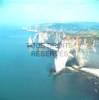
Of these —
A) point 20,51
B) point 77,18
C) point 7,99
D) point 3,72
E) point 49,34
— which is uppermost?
point 77,18

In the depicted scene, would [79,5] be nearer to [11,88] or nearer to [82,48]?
[82,48]

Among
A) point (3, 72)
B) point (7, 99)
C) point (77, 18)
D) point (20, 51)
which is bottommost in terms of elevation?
point (7, 99)

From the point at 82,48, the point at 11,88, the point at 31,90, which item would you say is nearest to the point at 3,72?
the point at 11,88

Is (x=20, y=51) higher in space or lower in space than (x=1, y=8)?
lower

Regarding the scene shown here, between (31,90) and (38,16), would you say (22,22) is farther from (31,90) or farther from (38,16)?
(31,90)

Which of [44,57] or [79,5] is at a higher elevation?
[79,5]

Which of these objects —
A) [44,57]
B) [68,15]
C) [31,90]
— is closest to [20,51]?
[44,57]

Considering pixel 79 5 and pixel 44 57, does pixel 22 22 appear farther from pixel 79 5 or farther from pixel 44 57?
pixel 79 5
